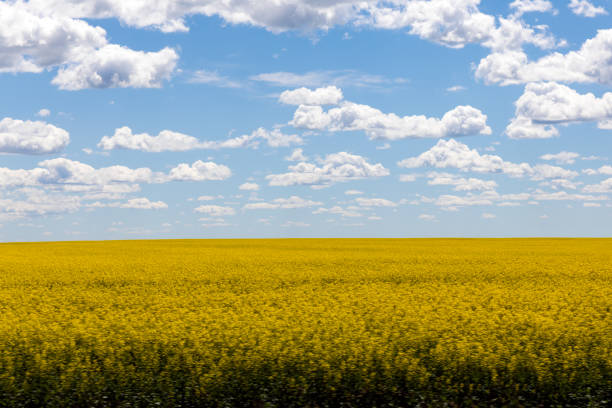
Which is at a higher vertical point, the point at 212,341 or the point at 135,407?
the point at 212,341

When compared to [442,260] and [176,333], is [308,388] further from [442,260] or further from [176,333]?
[442,260]

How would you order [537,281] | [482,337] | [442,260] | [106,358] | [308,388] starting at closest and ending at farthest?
[308,388] < [106,358] < [482,337] < [537,281] < [442,260]

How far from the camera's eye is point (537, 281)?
73.5 ft

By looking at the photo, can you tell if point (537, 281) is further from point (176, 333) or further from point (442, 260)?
point (176, 333)

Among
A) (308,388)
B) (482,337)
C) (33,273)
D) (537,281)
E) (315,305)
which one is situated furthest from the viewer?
(33,273)

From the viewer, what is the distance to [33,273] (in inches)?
1005

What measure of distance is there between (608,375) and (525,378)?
4.48ft

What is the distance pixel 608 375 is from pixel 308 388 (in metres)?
4.87

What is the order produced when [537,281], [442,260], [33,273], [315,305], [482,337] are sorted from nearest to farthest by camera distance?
[482,337] < [315,305] < [537,281] < [33,273] < [442,260]

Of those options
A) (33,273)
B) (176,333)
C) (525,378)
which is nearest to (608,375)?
(525,378)

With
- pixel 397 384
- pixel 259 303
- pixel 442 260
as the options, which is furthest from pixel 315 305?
pixel 442 260

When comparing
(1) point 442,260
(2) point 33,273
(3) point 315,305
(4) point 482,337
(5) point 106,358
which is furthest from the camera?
(1) point 442,260

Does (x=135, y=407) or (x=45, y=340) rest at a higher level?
(x=45, y=340)

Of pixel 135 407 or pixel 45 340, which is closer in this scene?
pixel 135 407
